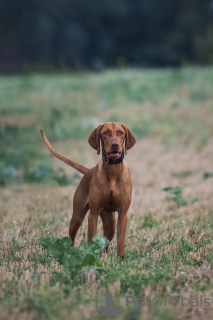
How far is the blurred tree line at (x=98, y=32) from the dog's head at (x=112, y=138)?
2997 cm

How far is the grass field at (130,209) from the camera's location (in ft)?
10.2

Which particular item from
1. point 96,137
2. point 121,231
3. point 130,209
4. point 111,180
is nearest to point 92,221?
point 121,231

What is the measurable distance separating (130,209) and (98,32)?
33.6 m

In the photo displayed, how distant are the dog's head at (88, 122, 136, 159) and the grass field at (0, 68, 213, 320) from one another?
0.79m

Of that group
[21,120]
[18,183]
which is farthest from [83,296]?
[21,120]

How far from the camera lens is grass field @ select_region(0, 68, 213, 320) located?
123 inches

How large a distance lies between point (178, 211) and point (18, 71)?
31.7m

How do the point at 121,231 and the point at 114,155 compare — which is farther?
the point at 121,231

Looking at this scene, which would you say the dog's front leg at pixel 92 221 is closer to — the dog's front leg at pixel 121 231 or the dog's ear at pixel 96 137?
the dog's front leg at pixel 121 231

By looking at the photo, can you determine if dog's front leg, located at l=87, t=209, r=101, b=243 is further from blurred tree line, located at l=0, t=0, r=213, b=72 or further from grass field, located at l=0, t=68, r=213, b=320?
blurred tree line, located at l=0, t=0, r=213, b=72

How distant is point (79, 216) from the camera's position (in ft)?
13.6

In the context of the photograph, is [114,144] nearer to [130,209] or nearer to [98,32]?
[130,209]

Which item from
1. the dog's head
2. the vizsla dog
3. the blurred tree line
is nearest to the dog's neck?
the vizsla dog

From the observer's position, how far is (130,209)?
6.25m
